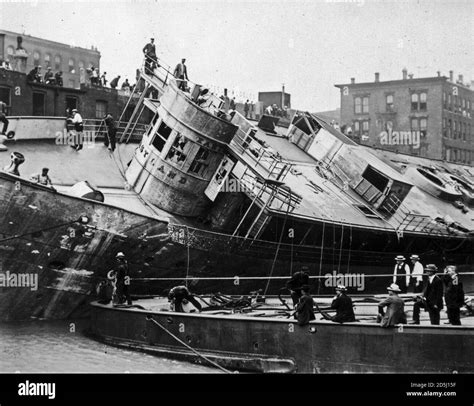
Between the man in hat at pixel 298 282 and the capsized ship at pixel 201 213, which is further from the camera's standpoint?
the capsized ship at pixel 201 213

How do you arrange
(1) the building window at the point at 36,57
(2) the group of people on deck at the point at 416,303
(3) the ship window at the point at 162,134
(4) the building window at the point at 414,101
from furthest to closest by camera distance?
(1) the building window at the point at 36,57 → (4) the building window at the point at 414,101 → (3) the ship window at the point at 162,134 → (2) the group of people on deck at the point at 416,303

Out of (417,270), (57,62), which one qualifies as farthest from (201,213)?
(57,62)

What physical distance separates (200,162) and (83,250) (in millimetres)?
4966

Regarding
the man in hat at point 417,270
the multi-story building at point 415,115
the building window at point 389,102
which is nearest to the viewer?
the man in hat at point 417,270

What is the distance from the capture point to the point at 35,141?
22656 millimetres

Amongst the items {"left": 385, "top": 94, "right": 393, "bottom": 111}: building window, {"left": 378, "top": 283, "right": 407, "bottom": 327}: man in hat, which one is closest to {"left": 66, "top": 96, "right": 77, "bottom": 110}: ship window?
{"left": 378, "top": 283, "right": 407, "bottom": 327}: man in hat

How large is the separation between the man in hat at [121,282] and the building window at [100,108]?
1197 centimetres

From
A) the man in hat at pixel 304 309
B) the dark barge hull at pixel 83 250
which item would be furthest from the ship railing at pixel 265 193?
the man in hat at pixel 304 309

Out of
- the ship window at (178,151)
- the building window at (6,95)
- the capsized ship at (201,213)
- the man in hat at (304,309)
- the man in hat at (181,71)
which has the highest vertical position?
the man in hat at (181,71)

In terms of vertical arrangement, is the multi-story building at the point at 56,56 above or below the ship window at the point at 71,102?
above

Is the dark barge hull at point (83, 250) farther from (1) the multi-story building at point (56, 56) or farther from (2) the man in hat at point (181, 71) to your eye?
(1) the multi-story building at point (56, 56)

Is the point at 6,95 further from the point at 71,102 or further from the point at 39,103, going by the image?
the point at 71,102

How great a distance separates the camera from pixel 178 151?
20781 mm

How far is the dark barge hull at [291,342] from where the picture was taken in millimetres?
13531
